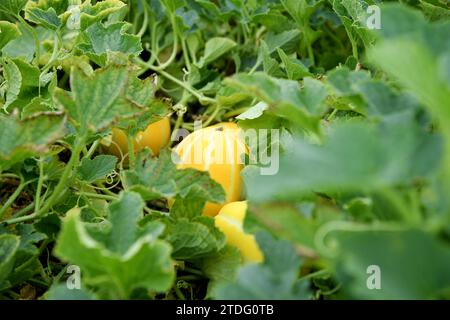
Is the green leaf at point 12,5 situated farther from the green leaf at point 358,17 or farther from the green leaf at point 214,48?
the green leaf at point 358,17

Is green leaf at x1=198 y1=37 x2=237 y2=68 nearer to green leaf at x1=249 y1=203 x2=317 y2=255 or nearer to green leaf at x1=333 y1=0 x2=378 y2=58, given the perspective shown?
green leaf at x1=333 y1=0 x2=378 y2=58

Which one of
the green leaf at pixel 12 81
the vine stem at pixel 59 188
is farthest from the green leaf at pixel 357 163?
the green leaf at pixel 12 81

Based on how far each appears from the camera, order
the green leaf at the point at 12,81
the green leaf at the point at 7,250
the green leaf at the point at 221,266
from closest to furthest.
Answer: the green leaf at the point at 7,250 < the green leaf at the point at 221,266 < the green leaf at the point at 12,81

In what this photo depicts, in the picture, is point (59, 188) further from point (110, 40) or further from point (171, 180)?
point (110, 40)

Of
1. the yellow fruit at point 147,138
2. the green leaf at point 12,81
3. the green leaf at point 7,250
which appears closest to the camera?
the green leaf at point 7,250

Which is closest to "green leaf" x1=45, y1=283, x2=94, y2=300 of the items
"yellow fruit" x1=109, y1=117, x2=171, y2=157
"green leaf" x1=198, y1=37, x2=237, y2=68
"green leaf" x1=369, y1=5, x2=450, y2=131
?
"green leaf" x1=369, y1=5, x2=450, y2=131

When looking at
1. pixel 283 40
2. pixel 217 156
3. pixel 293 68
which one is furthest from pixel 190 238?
pixel 283 40
